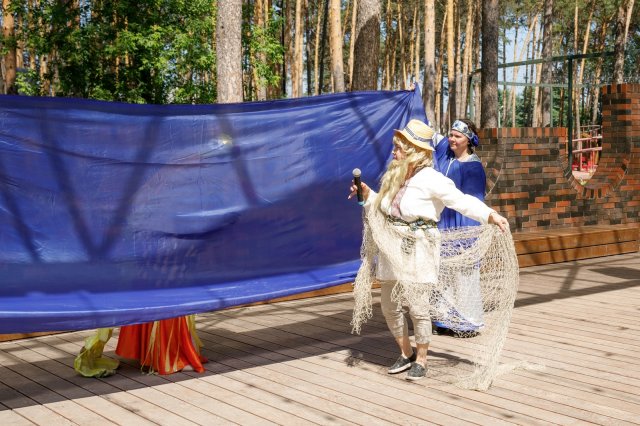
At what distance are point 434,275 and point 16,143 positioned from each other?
7.97 ft

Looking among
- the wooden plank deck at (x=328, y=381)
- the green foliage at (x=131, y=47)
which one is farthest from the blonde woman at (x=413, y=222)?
the green foliage at (x=131, y=47)

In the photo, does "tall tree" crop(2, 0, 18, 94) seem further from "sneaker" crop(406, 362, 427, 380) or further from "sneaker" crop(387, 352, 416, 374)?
"sneaker" crop(406, 362, 427, 380)

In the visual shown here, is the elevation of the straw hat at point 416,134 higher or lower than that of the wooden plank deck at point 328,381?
higher

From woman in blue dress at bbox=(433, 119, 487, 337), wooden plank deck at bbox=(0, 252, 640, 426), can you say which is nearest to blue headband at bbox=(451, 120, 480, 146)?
woman in blue dress at bbox=(433, 119, 487, 337)

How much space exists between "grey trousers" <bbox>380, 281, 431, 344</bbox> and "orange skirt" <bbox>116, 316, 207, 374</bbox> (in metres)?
1.21

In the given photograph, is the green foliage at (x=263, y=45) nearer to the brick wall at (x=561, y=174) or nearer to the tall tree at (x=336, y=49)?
the tall tree at (x=336, y=49)

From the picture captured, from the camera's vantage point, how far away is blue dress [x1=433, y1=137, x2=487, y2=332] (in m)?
5.68

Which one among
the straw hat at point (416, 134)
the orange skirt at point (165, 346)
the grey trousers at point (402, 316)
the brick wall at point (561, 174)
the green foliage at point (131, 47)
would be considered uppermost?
the green foliage at point (131, 47)

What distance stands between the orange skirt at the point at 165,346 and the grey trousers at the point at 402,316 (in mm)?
1209

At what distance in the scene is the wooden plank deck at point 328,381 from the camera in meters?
4.38

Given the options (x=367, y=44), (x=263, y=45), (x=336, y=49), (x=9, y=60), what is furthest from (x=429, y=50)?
(x=367, y=44)

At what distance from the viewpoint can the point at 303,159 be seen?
5.66m

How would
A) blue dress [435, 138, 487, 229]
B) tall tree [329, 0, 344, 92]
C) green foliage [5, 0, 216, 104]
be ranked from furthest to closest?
tall tree [329, 0, 344, 92]
green foliage [5, 0, 216, 104]
blue dress [435, 138, 487, 229]

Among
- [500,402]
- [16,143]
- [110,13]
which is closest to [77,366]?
[16,143]
